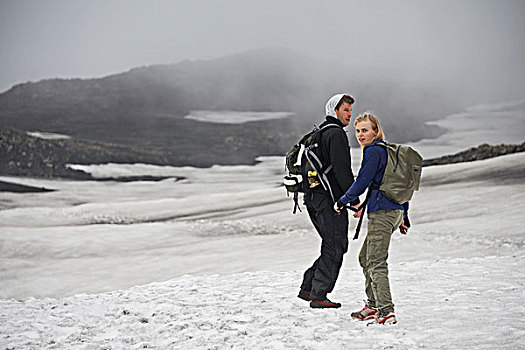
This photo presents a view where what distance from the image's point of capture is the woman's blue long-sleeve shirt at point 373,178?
13.5ft

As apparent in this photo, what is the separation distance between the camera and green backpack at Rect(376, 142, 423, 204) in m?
4.05

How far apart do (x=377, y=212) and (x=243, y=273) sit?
4172 mm

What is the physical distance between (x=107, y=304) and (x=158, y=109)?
6682cm

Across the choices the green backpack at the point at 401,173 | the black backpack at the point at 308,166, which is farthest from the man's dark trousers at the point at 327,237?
the green backpack at the point at 401,173

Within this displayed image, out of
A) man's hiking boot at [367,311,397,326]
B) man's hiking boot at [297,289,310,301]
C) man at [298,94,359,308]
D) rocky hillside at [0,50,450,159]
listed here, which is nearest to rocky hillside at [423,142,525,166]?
man's hiking boot at [297,289,310,301]

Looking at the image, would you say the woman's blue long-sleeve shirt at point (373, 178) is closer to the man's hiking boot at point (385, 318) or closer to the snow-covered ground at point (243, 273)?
the man's hiking boot at point (385, 318)

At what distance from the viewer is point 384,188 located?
411 centimetres

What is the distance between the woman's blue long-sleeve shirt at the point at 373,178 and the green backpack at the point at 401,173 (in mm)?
64

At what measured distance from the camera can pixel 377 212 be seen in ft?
13.8

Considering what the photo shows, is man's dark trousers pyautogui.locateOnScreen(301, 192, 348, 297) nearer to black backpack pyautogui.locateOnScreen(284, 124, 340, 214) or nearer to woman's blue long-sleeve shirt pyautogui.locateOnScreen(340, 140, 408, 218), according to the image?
black backpack pyautogui.locateOnScreen(284, 124, 340, 214)

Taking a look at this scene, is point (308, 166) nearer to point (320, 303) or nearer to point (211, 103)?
point (320, 303)

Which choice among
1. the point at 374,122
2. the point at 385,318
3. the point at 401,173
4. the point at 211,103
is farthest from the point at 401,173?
the point at 211,103

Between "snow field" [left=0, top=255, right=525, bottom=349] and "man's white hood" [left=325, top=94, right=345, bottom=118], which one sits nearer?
"snow field" [left=0, top=255, right=525, bottom=349]

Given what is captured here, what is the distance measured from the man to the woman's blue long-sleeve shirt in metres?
0.25
